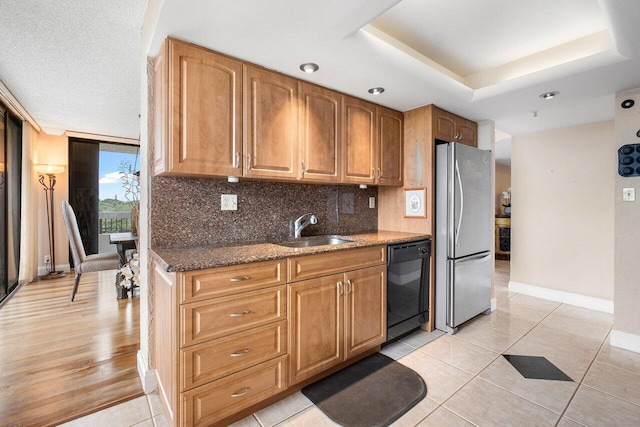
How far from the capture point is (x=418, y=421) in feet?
5.37

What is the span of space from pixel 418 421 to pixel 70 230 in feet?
13.7

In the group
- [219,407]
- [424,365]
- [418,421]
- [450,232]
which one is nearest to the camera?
[219,407]

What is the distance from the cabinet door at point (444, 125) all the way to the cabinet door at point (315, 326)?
1.76 meters

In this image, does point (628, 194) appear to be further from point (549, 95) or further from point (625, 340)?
point (625, 340)

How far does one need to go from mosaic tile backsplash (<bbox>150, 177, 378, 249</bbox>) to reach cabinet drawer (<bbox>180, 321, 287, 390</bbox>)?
777 millimetres

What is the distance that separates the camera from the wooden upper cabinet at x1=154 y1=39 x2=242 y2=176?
168 centimetres

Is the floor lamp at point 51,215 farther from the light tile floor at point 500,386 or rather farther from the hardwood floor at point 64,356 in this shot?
the light tile floor at point 500,386

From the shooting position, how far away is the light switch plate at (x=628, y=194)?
248cm

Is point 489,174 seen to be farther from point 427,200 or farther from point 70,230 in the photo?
point 70,230

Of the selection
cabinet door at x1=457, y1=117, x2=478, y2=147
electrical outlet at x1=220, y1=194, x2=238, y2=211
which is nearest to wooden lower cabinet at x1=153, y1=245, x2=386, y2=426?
electrical outlet at x1=220, y1=194, x2=238, y2=211

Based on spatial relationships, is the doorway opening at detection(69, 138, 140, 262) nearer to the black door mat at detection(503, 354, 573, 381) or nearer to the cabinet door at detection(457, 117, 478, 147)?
the cabinet door at detection(457, 117, 478, 147)

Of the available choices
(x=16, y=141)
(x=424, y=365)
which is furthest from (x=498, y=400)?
(x=16, y=141)

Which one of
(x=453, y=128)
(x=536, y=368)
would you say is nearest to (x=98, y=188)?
(x=453, y=128)

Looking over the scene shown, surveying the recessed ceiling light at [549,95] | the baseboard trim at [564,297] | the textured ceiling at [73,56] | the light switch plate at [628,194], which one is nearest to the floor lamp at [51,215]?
the textured ceiling at [73,56]
